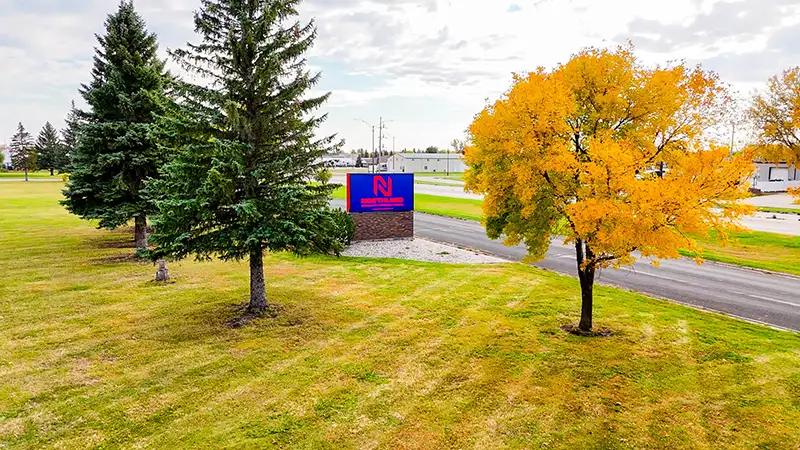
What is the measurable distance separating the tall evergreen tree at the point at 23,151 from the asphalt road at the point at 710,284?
105474mm

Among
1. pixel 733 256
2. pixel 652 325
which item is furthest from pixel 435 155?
pixel 652 325

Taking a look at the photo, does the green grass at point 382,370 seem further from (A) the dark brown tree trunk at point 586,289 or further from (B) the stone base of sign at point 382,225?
(B) the stone base of sign at point 382,225

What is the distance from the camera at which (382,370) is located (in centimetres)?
993

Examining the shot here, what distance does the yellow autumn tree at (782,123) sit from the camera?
1590 centimetres

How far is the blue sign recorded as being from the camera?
25.6 meters

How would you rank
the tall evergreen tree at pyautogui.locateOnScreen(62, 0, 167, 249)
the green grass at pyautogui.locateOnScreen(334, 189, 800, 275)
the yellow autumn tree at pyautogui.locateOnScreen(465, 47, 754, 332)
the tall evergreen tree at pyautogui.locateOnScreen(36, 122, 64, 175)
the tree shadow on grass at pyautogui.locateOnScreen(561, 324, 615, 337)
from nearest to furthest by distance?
the yellow autumn tree at pyautogui.locateOnScreen(465, 47, 754, 332) < the tree shadow on grass at pyautogui.locateOnScreen(561, 324, 615, 337) < the tall evergreen tree at pyautogui.locateOnScreen(62, 0, 167, 249) < the green grass at pyautogui.locateOnScreen(334, 189, 800, 275) < the tall evergreen tree at pyautogui.locateOnScreen(36, 122, 64, 175)

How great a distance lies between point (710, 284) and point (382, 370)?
1387 centimetres

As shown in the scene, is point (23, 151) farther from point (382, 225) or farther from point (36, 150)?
point (382, 225)

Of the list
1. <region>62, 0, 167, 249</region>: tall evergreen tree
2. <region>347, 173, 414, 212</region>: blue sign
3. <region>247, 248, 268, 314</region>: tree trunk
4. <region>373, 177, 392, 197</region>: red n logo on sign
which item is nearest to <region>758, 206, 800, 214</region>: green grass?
<region>347, 173, 414, 212</region>: blue sign

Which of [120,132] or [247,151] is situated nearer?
[247,151]

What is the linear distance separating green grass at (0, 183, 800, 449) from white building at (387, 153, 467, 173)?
107780mm

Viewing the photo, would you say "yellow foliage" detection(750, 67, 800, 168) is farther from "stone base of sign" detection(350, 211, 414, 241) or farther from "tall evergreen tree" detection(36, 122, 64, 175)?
"tall evergreen tree" detection(36, 122, 64, 175)

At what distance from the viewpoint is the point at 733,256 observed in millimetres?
22562

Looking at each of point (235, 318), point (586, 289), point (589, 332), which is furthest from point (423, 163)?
point (589, 332)
